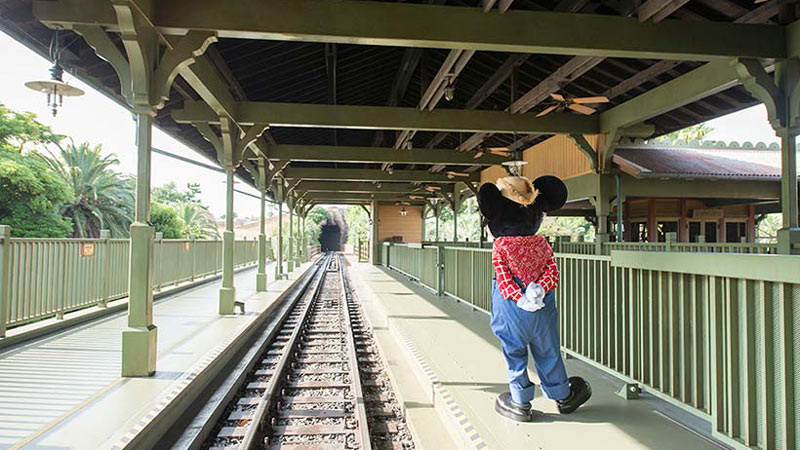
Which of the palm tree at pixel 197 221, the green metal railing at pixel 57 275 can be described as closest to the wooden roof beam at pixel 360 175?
the green metal railing at pixel 57 275

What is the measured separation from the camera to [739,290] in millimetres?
2330

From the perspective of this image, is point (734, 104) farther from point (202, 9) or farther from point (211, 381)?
point (211, 381)

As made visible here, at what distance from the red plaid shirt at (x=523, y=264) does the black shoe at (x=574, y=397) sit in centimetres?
72

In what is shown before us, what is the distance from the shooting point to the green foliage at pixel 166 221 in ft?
78.0

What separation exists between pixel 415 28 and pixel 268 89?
5.42m

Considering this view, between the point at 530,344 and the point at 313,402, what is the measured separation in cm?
234

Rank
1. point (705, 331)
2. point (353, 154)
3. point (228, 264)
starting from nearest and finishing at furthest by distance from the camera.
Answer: point (705, 331), point (228, 264), point (353, 154)

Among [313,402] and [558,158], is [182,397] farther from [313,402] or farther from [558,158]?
[558,158]

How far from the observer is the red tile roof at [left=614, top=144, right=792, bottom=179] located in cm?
1020

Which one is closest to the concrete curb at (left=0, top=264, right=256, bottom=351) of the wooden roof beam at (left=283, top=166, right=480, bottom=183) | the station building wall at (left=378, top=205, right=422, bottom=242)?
the wooden roof beam at (left=283, top=166, right=480, bottom=183)

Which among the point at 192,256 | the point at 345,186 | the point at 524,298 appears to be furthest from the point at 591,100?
the point at 345,186

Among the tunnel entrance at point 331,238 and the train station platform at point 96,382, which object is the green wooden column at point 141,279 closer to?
the train station platform at point 96,382

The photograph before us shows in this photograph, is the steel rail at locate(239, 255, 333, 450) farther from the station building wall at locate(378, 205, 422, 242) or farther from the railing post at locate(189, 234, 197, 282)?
the station building wall at locate(378, 205, 422, 242)

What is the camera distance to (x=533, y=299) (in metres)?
2.98
